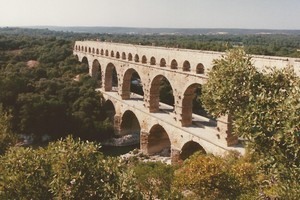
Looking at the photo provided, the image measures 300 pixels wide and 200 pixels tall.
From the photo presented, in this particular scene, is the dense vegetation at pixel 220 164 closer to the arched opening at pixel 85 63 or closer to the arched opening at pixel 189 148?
the arched opening at pixel 189 148

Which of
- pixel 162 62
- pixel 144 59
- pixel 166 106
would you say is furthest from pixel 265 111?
pixel 144 59

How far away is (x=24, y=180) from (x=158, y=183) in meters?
9.67

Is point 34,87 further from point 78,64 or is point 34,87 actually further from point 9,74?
point 78,64

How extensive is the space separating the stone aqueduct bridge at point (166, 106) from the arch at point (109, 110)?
0.23 m

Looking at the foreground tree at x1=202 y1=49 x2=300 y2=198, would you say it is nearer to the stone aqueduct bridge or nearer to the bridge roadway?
the stone aqueduct bridge

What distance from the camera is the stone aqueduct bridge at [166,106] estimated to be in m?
27.1

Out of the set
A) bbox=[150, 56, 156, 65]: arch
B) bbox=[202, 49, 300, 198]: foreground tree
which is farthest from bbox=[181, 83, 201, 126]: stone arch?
bbox=[202, 49, 300, 198]: foreground tree

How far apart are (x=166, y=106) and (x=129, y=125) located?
682cm

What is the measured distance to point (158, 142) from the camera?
3672cm

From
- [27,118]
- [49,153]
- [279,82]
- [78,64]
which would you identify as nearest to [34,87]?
[27,118]

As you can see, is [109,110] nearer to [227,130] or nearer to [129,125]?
[129,125]

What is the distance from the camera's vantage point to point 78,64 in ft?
199

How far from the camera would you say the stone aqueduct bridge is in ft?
88.9

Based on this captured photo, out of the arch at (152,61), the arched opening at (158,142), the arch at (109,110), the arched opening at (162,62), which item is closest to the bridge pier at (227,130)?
the arched opening at (158,142)
